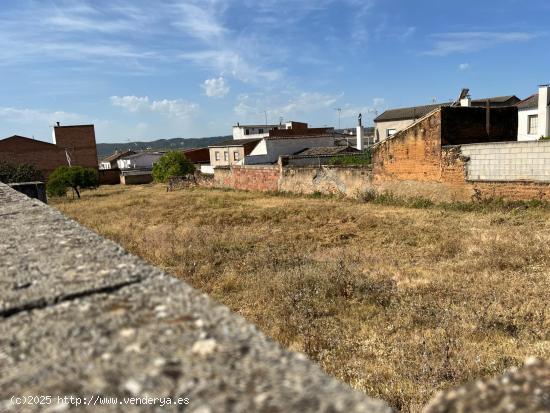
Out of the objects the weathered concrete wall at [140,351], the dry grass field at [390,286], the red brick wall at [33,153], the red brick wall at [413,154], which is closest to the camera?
the weathered concrete wall at [140,351]

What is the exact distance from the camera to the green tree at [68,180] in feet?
96.0

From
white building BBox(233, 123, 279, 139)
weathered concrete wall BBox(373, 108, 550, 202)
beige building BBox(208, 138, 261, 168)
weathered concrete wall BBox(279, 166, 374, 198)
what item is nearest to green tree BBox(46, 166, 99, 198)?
beige building BBox(208, 138, 261, 168)

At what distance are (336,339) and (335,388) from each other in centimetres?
377

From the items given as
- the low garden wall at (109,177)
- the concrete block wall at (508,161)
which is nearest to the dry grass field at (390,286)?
the concrete block wall at (508,161)

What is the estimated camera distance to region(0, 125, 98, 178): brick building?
43.5 m

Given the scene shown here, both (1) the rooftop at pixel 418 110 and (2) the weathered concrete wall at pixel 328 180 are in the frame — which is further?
(1) the rooftop at pixel 418 110

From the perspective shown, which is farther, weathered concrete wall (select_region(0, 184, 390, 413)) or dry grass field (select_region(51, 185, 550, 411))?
dry grass field (select_region(51, 185, 550, 411))

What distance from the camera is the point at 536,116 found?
30.5 metres

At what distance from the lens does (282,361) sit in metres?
0.99

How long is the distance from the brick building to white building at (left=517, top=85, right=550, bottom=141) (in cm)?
4553

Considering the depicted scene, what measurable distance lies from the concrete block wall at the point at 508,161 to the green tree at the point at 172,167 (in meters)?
A: 23.9

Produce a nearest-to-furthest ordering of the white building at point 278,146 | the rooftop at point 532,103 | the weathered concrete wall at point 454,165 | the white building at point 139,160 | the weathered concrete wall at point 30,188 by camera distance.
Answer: the weathered concrete wall at point 30,188
the weathered concrete wall at point 454,165
the rooftop at point 532,103
the white building at point 278,146
the white building at point 139,160

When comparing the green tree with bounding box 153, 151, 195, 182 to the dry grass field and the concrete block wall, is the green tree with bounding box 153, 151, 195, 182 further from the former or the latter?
the concrete block wall

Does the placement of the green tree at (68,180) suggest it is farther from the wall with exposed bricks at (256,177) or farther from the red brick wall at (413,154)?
the red brick wall at (413,154)
